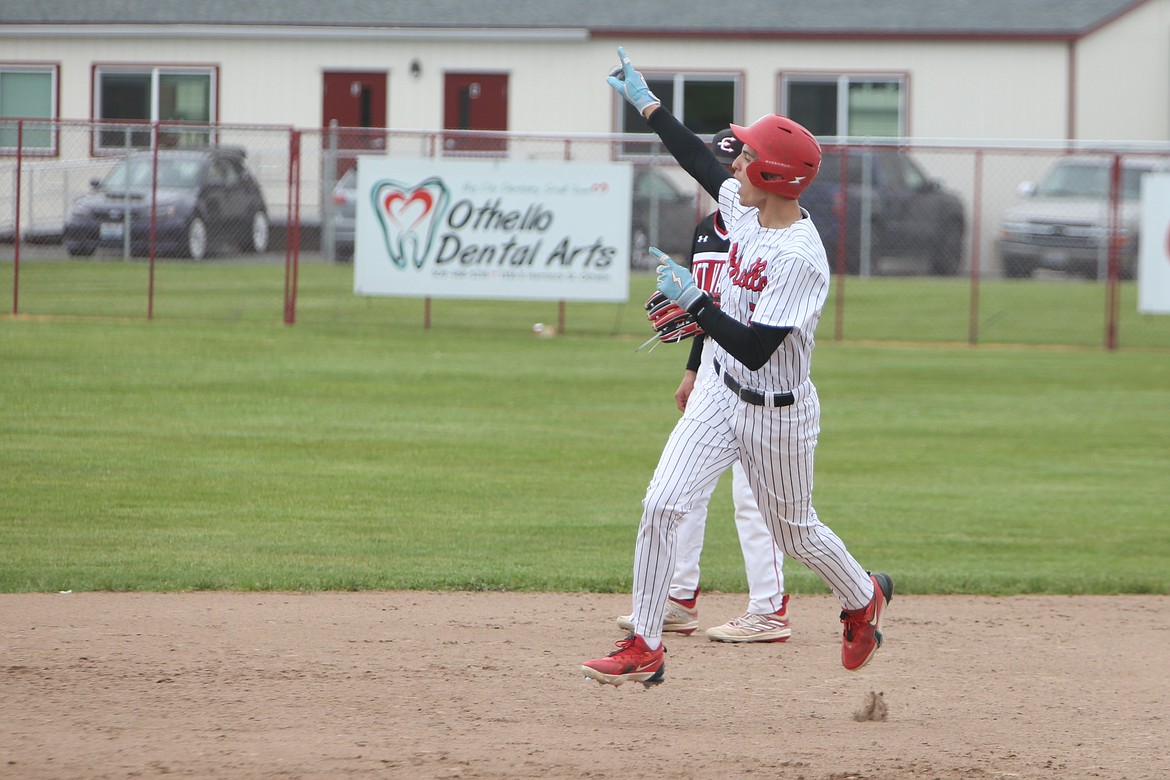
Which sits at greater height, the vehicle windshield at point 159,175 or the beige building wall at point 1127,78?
the beige building wall at point 1127,78

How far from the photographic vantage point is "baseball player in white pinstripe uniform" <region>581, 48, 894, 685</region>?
4.93m

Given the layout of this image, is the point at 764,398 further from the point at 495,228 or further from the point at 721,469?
the point at 495,228

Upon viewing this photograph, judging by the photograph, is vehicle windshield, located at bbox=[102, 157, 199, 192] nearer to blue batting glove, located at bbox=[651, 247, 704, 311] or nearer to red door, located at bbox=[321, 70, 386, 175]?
red door, located at bbox=[321, 70, 386, 175]

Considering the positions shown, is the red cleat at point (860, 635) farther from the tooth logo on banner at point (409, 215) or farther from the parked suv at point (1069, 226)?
the parked suv at point (1069, 226)

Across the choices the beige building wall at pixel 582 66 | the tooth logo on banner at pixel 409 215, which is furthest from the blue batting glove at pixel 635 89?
the beige building wall at pixel 582 66

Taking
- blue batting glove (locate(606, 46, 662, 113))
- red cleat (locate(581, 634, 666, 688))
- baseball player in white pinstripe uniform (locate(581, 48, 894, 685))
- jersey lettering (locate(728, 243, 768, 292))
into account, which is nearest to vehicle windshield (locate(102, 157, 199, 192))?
blue batting glove (locate(606, 46, 662, 113))

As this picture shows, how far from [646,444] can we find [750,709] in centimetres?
584

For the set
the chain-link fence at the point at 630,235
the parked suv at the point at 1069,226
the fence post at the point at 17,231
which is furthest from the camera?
the parked suv at the point at 1069,226

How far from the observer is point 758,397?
5.06 meters

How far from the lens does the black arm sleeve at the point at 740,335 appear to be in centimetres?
484

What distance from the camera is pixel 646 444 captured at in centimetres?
1111

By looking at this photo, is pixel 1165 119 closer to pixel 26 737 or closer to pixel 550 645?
pixel 550 645

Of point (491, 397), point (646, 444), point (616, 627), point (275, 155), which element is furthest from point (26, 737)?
point (275, 155)

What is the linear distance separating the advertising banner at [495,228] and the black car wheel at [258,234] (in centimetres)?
335
